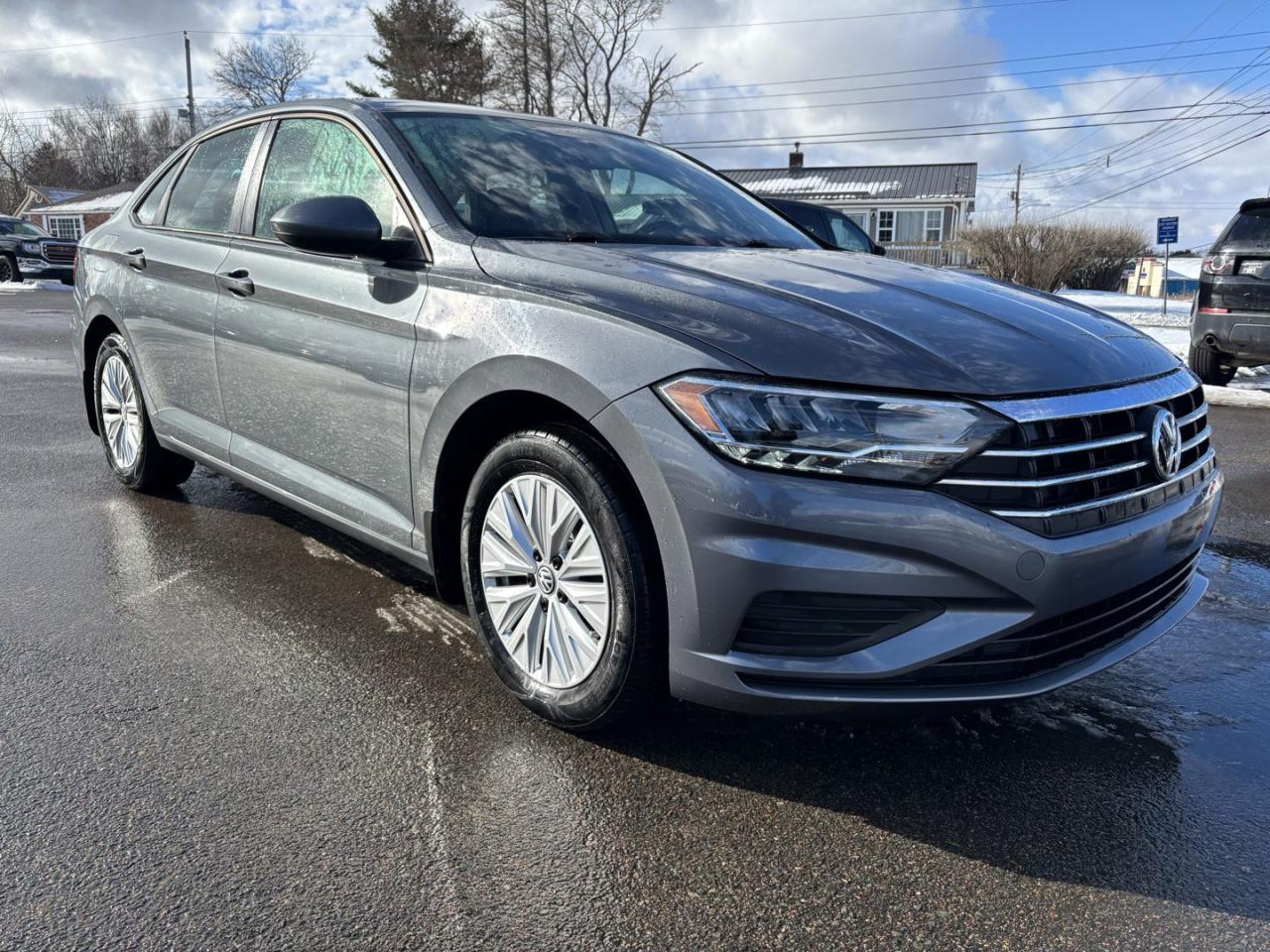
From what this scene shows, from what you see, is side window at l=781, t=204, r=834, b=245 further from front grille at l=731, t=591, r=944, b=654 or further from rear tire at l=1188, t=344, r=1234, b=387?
front grille at l=731, t=591, r=944, b=654

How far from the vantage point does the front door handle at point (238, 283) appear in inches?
140

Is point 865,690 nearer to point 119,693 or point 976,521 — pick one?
point 976,521

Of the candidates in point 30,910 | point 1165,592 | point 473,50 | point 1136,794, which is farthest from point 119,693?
point 473,50

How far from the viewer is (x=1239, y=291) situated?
8.23 m

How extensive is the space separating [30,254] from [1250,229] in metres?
27.3

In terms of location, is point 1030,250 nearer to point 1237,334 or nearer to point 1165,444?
point 1237,334

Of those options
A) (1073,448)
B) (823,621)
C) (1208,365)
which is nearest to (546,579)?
(823,621)

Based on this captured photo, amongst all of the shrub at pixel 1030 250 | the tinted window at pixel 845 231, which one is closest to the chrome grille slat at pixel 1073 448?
the tinted window at pixel 845 231

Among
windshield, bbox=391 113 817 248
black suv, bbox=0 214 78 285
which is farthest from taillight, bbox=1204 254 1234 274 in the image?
black suv, bbox=0 214 78 285

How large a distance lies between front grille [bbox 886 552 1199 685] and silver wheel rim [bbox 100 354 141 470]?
3889 millimetres

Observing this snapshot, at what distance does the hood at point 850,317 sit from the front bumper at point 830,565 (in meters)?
0.25

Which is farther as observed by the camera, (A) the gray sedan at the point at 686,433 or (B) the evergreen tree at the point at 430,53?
(B) the evergreen tree at the point at 430,53

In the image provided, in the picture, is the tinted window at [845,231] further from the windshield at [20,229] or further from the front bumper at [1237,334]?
the windshield at [20,229]

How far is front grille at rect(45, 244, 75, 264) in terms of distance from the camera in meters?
25.9
